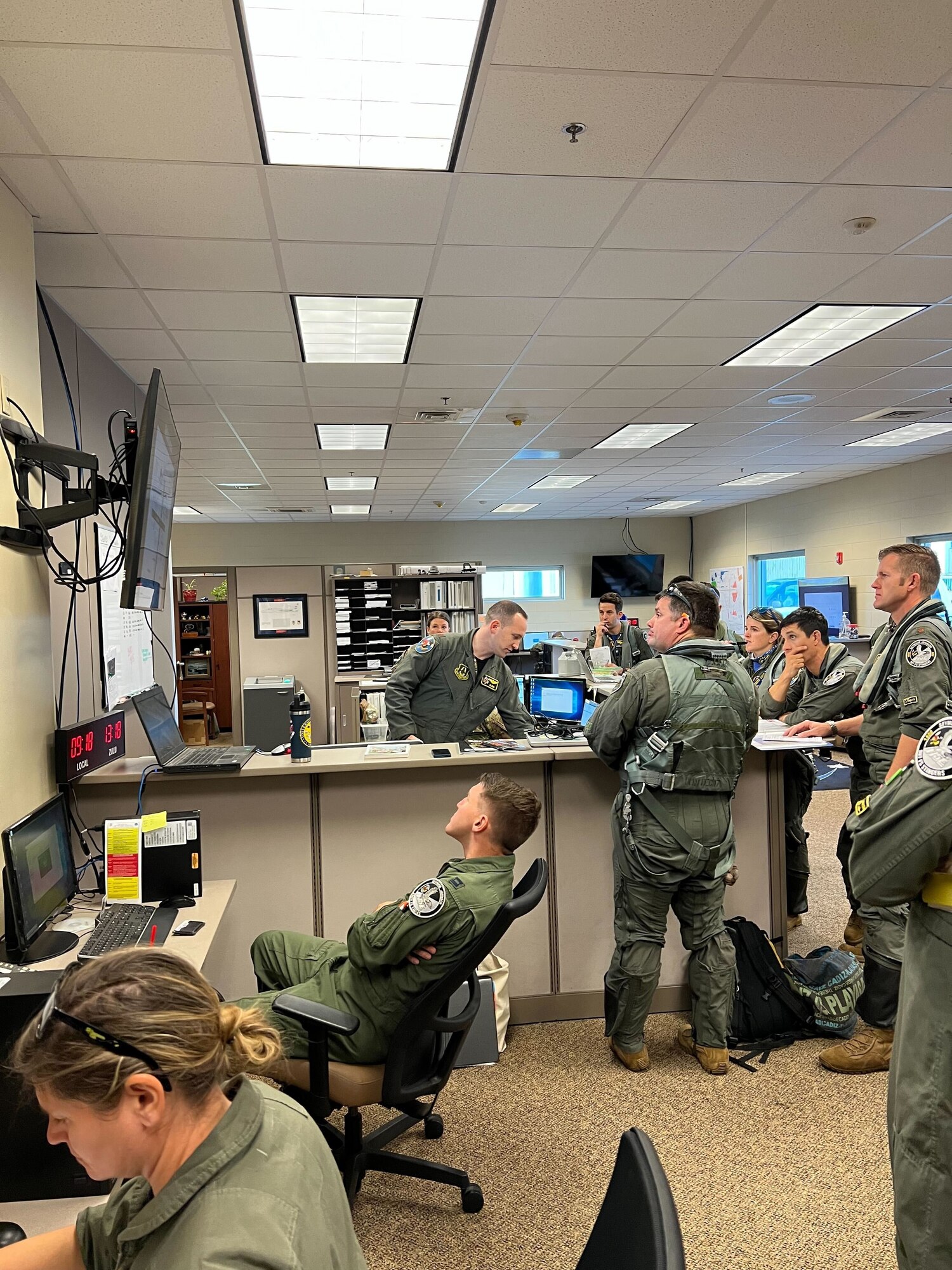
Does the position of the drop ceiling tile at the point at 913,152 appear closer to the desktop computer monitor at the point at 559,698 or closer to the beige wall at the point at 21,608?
the beige wall at the point at 21,608

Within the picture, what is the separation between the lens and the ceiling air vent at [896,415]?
6.07 m

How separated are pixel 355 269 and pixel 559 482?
5980 millimetres

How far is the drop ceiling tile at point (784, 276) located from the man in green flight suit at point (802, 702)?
1435mm

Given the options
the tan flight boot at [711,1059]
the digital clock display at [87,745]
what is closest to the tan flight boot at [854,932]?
the tan flight boot at [711,1059]

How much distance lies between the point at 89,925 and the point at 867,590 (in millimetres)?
8974

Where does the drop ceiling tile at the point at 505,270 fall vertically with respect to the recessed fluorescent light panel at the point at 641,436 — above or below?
below

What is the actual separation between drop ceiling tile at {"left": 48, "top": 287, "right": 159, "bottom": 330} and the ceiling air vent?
5109mm

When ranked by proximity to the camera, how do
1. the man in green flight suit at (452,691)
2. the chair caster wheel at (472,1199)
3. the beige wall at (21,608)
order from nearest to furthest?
the chair caster wheel at (472,1199)
the beige wall at (21,608)
the man in green flight suit at (452,691)

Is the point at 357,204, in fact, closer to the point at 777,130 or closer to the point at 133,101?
the point at 133,101

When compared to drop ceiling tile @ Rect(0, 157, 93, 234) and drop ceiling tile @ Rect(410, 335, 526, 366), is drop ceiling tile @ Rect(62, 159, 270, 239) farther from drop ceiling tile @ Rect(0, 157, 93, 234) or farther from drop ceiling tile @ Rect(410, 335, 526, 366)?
drop ceiling tile @ Rect(410, 335, 526, 366)

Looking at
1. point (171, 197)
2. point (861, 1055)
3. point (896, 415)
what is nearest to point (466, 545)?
point (896, 415)

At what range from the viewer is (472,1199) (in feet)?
6.83

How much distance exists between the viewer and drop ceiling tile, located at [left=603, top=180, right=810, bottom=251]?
2.69m

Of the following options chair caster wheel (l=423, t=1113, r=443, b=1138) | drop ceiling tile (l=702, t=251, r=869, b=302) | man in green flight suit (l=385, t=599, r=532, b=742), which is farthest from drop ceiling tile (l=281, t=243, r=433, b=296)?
chair caster wheel (l=423, t=1113, r=443, b=1138)
